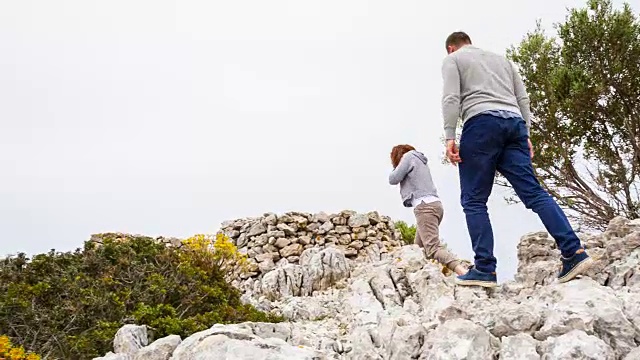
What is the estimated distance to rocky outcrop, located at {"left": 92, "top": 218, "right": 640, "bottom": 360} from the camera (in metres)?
4.95

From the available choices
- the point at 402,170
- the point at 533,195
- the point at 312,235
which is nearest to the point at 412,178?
the point at 402,170

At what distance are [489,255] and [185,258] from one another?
6482 millimetres

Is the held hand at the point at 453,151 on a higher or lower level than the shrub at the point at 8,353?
Answer: higher

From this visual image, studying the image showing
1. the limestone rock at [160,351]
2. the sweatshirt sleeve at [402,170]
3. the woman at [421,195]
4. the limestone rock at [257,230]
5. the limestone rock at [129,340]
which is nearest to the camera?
the limestone rock at [160,351]

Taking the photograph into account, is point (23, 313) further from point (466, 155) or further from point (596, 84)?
point (596, 84)

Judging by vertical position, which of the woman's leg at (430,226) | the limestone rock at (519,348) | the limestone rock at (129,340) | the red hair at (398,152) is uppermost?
the red hair at (398,152)

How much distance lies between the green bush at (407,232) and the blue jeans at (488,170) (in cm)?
1416

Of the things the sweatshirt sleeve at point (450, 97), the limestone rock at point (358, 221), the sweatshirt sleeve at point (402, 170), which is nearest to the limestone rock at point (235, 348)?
the sweatshirt sleeve at point (450, 97)

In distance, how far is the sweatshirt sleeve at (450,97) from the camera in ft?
23.7

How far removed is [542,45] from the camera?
65.7 ft

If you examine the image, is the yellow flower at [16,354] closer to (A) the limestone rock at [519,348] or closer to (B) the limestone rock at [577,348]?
(A) the limestone rock at [519,348]

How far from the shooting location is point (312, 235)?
60.6ft

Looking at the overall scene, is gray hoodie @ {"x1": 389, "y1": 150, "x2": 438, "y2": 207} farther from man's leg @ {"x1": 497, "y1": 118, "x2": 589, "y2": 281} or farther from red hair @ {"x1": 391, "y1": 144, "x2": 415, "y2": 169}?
man's leg @ {"x1": 497, "y1": 118, "x2": 589, "y2": 281}

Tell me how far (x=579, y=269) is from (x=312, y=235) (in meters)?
12.2
